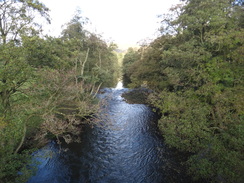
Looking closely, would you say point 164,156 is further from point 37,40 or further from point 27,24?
point 27,24

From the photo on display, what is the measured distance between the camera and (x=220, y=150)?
329 inches

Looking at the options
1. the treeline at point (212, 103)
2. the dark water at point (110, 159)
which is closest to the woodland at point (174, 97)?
the treeline at point (212, 103)

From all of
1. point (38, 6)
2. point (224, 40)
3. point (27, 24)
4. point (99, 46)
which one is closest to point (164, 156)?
point (224, 40)

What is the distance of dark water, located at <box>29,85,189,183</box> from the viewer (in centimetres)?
1036

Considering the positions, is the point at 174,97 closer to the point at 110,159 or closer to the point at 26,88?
the point at 110,159

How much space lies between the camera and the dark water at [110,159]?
10.4 m

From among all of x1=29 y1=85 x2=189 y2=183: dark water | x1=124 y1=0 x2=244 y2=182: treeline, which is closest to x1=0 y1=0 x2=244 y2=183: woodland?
x1=124 y1=0 x2=244 y2=182: treeline

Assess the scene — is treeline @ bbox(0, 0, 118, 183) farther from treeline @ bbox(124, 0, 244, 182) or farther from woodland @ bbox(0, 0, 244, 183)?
treeline @ bbox(124, 0, 244, 182)

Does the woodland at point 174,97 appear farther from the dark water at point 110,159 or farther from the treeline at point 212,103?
the dark water at point 110,159

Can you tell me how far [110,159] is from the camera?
12.4 metres

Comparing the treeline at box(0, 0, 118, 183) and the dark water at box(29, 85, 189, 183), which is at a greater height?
the treeline at box(0, 0, 118, 183)

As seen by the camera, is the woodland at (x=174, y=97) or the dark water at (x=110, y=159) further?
the dark water at (x=110, y=159)

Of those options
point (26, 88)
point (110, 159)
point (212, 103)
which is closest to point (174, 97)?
point (212, 103)

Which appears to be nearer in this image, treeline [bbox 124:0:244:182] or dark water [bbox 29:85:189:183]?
treeline [bbox 124:0:244:182]
